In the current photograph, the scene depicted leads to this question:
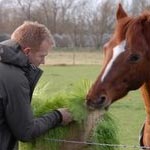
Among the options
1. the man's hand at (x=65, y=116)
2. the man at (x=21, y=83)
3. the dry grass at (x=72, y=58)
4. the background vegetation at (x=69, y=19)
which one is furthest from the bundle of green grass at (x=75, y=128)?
the background vegetation at (x=69, y=19)

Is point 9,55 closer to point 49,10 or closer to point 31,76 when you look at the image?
point 31,76

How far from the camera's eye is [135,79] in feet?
12.4

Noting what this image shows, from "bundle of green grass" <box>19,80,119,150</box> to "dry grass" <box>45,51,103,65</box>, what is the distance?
3102cm

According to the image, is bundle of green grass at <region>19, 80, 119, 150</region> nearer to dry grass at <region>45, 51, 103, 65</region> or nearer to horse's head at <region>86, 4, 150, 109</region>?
horse's head at <region>86, 4, 150, 109</region>

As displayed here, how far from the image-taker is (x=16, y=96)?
3195 mm

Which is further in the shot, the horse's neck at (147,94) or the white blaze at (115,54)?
the horse's neck at (147,94)

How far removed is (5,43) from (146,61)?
1.16 m

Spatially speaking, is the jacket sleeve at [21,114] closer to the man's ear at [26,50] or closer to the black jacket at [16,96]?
the black jacket at [16,96]

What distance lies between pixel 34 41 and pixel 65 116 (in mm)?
602

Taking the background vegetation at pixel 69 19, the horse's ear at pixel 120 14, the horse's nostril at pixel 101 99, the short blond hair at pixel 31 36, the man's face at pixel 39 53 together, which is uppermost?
the short blond hair at pixel 31 36

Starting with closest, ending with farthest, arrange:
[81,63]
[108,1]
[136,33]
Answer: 1. [136,33]
2. [81,63]
3. [108,1]

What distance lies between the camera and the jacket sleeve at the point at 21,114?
3.20m

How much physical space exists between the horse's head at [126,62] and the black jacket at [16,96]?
1.97 ft

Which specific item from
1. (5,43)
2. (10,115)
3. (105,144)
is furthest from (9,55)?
(105,144)
